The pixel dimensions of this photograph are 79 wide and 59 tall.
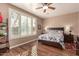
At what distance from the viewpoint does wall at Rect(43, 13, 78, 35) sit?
79.2 inches

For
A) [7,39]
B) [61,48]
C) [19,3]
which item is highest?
[19,3]

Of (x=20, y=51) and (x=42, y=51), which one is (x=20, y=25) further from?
(x=42, y=51)

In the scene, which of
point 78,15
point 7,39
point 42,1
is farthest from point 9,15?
point 78,15

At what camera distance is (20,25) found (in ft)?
6.95

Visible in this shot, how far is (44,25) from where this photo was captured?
217cm

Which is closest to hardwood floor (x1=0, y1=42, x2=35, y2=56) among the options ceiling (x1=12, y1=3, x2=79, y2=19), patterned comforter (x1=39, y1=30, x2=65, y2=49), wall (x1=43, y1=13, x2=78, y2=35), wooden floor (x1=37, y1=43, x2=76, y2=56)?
wooden floor (x1=37, y1=43, x2=76, y2=56)

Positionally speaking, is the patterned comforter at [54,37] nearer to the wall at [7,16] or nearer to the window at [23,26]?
the wall at [7,16]

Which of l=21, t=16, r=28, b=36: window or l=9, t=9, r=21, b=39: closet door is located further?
l=21, t=16, r=28, b=36: window

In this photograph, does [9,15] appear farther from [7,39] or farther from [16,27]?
[7,39]

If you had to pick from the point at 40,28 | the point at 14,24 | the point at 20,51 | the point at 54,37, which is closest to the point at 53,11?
the point at 40,28

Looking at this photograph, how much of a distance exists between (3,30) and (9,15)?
1.20ft

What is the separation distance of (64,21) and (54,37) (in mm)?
449

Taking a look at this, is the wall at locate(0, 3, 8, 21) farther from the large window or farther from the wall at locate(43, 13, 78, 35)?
the wall at locate(43, 13, 78, 35)

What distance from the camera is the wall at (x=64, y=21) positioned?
6.60ft
